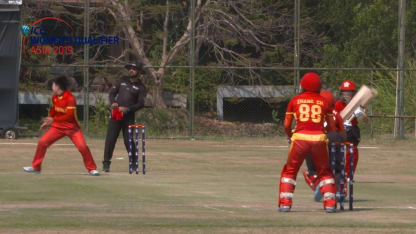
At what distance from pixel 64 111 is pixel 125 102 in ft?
6.84

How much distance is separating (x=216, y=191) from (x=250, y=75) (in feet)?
61.1

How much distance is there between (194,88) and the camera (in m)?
31.8

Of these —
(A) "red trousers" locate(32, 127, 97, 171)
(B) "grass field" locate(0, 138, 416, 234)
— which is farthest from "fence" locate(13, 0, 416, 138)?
(A) "red trousers" locate(32, 127, 97, 171)

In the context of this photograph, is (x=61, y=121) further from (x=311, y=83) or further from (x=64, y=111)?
(x=311, y=83)

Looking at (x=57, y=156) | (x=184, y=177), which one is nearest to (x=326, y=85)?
(x=57, y=156)

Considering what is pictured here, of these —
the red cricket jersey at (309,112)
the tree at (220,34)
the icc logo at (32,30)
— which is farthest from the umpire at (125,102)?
the icc logo at (32,30)

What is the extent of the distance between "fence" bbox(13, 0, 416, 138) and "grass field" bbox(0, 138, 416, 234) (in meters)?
7.13

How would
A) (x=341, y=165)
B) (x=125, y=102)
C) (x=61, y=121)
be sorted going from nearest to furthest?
(x=341, y=165) < (x=61, y=121) < (x=125, y=102)

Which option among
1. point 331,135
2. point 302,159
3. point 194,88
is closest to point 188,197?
point 331,135

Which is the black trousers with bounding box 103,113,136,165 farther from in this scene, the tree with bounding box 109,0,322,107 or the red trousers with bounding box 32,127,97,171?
the tree with bounding box 109,0,322,107

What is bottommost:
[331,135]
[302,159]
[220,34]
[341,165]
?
[341,165]

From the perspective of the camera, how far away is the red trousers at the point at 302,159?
12320mm

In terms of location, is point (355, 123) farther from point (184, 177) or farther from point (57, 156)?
point (57, 156)

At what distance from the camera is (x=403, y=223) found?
11172 millimetres
